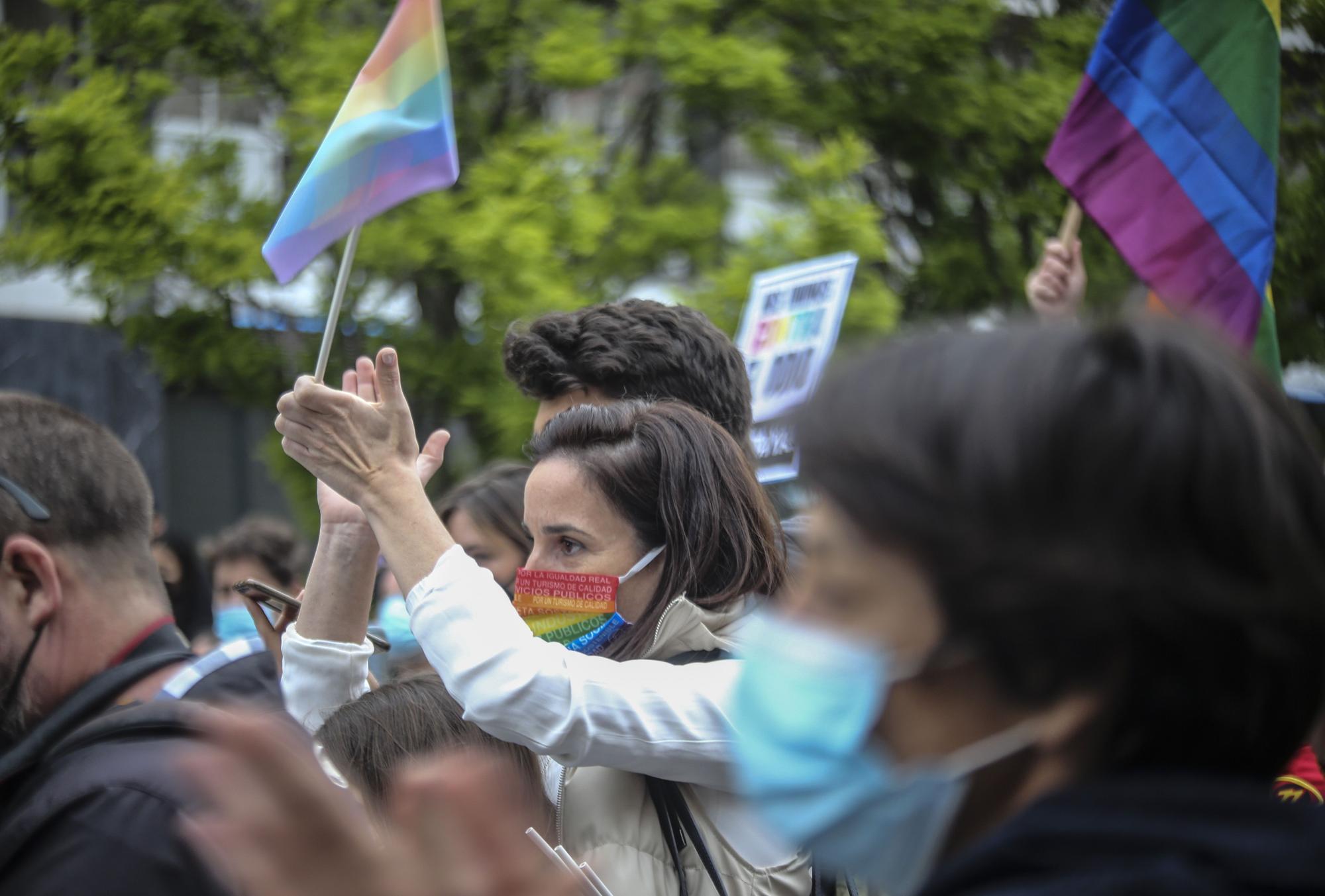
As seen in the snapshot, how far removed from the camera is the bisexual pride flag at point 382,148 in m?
2.82

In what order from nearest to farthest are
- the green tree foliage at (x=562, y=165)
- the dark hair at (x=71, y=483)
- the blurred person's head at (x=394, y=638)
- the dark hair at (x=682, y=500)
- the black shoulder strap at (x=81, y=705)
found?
the black shoulder strap at (x=81, y=705) < the dark hair at (x=71, y=483) < the dark hair at (x=682, y=500) < the blurred person's head at (x=394, y=638) < the green tree foliage at (x=562, y=165)

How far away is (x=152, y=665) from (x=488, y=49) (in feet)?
24.5

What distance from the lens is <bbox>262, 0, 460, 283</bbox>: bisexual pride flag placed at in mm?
2824

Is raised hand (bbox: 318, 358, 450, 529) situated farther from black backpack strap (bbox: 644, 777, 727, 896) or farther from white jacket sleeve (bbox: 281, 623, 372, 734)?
black backpack strap (bbox: 644, 777, 727, 896)

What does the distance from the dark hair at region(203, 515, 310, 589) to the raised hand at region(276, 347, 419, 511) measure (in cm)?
370

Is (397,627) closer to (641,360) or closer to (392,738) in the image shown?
(641,360)

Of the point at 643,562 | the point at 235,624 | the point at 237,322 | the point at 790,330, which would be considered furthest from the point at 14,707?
the point at 237,322

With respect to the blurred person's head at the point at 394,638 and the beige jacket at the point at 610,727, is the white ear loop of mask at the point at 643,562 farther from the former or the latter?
the blurred person's head at the point at 394,638

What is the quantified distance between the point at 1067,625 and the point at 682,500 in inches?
56.1

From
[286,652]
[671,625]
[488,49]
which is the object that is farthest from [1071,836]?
[488,49]

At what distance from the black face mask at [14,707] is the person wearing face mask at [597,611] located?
21.5 inches

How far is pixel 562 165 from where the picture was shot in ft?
27.1

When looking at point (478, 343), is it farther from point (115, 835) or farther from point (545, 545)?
point (115, 835)

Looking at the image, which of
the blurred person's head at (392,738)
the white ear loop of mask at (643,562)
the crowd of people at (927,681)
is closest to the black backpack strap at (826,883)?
the crowd of people at (927,681)
